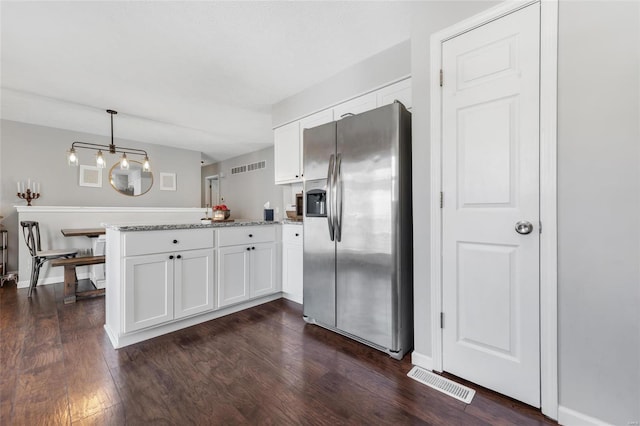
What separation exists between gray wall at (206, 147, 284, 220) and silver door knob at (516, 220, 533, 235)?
4.39 meters

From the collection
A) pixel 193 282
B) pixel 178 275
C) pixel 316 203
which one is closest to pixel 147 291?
pixel 178 275

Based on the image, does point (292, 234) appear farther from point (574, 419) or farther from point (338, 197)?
point (574, 419)

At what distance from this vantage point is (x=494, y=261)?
1565 millimetres

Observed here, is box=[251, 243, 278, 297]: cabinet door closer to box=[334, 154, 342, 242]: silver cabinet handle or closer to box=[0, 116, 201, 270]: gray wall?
box=[334, 154, 342, 242]: silver cabinet handle

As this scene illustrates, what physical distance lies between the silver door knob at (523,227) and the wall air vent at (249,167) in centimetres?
529

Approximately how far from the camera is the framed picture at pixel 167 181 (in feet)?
18.9

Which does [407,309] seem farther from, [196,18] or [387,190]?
[196,18]

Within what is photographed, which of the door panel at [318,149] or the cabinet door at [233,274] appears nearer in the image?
the door panel at [318,149]

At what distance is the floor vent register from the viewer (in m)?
1.56

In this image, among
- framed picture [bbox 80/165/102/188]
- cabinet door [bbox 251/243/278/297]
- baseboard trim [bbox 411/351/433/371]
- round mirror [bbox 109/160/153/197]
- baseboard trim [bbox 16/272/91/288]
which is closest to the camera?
baseboard trim [bbox 411/351/433/371]

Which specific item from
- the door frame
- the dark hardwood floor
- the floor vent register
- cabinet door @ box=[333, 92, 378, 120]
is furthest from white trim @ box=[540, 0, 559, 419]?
cabinet door @ box=[333, 92, 378, 120]

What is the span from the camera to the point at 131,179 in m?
5.39

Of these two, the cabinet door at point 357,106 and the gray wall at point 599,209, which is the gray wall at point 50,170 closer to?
the cabinet door at point 357,106

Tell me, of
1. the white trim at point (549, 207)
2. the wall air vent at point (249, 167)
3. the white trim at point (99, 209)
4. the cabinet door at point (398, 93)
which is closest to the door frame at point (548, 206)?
the white trim at point (549, 207)
